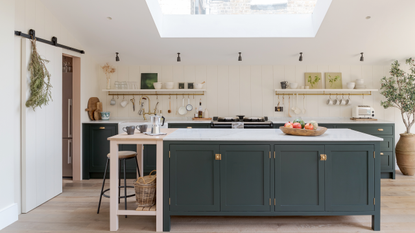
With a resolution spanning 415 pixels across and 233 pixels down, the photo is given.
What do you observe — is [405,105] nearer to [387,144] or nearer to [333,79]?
[387,144]

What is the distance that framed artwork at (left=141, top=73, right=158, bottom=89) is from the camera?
5070 millimetres

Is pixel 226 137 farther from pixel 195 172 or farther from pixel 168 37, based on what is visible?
pixel 168 37

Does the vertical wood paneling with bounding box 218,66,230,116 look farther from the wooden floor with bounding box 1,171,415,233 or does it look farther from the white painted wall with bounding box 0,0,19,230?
the white painted wall with bounding box 0,0,19,230

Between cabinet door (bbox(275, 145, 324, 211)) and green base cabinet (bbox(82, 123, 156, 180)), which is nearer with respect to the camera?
cabinet door (bbox(275, 145, 324, 211))

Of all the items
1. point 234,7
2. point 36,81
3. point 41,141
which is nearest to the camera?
point 36,81

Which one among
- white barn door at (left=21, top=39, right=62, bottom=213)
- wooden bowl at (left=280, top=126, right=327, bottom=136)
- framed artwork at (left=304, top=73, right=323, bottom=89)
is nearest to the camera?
wooden bowl at (left=280, top=126, right=327, bottom=136)

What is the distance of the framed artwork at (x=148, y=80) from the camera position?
5070mm

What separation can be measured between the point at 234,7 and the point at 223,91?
1658 mm

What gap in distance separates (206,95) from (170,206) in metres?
2.89

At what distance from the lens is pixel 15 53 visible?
289 centimetres

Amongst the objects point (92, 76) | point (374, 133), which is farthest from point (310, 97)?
point (92, 76)

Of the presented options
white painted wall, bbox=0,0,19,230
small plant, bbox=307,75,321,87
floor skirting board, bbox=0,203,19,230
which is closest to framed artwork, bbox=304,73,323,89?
small plant, bbox=307,75,321,87

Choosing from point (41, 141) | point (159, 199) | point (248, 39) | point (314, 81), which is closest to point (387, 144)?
point (314, 81)

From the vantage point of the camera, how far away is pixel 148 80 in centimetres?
507
